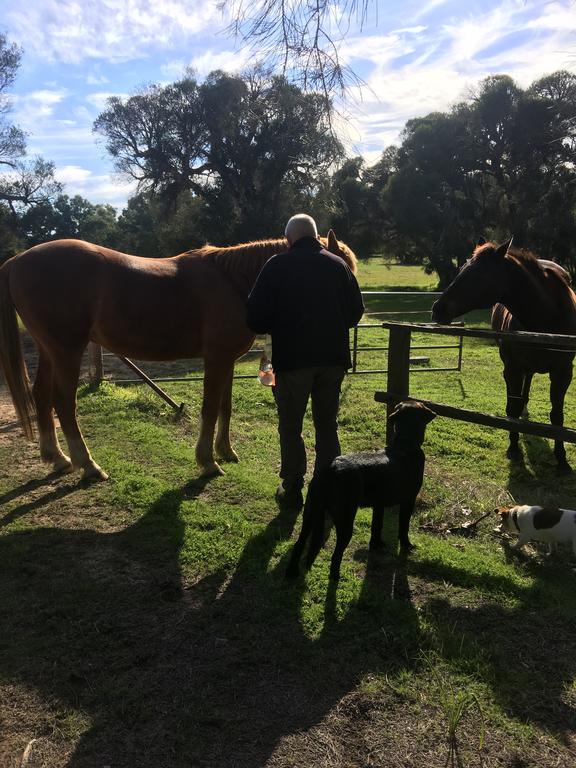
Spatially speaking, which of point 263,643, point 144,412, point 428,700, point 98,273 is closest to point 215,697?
point 263,643

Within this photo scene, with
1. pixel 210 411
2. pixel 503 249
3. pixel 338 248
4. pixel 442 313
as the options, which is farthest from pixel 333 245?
pixel 210 411

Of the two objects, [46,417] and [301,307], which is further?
[46,417]

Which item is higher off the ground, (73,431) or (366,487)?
(366,487)

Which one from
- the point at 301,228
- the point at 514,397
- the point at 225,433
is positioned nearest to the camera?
the point at 301,228

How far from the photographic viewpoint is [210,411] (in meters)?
4.97

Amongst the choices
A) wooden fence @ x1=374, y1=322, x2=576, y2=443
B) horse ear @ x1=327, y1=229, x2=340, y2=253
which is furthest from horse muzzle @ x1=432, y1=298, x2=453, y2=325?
horse ear @ x1=327, y1=229, x2=340, y2=253

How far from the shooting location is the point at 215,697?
2.27 meters

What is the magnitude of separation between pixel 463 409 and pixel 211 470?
2.37 metres

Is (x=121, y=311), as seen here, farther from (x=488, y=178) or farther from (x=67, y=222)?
(x=67, y=222)

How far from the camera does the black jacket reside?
363 cm

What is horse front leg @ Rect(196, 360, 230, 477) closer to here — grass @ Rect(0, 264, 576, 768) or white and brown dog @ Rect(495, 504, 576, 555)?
grass @ Rect(0, 264, 576, 768)

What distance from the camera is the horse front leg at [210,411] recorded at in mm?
4930

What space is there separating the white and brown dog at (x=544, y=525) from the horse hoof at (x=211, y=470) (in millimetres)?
2608

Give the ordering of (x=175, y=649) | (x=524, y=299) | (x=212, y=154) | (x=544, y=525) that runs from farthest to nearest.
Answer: (x=212, y=154) → (x=524, y=299) → (x=544, y=525) → (x=175, y=649)
